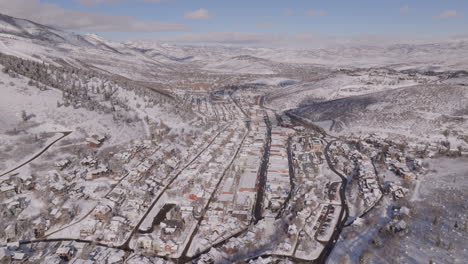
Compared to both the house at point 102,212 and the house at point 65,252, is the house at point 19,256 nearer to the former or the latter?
the house at point 65,252

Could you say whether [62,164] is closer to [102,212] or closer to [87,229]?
[102,212]

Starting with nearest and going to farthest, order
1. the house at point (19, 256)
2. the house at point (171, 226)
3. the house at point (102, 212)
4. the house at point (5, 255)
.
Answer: the house at point (5, 255) < the house at point (19, 256) < the house at point (171, 226) < the house at point (102, 212)

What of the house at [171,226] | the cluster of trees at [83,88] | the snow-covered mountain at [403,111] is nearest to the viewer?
the house at [171,226]

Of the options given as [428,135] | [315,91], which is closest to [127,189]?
[428,135]

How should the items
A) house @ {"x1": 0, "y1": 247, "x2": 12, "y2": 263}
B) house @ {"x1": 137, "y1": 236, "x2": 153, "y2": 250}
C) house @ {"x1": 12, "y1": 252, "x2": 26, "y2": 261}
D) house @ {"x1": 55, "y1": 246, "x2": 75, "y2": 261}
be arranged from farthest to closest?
house @ {"x1": 137, "y1": 236, "x2": 153, "y2": 250}
house @ {"x1": 55, "y1": 246, "x2": 75, "y2": 261}
house @ {"x1": 12, "y1": 252, "x2": 26, "y2": 261}
house @ {"x1": 0, "y1": 247, "x2": 12, "y2": 263}

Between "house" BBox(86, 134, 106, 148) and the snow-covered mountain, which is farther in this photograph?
the snow-covered mountain

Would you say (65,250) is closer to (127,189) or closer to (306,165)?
(127,189)

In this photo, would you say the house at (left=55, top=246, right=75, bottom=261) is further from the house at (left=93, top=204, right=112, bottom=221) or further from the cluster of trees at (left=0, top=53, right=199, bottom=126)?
the cluster of trees at (left=0, top=53, right=199, bottom=126)

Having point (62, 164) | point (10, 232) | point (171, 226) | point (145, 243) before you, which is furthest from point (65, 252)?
point (62, 164)

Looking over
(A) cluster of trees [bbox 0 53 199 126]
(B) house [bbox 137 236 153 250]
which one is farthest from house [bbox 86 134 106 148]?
(B) house [bbox 137 236 153 250]

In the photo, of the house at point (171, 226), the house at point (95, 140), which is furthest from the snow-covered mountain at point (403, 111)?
the house at point (95, 140)

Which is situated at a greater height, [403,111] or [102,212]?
[403,111]
